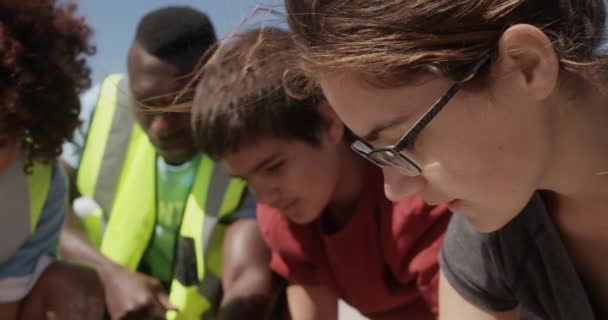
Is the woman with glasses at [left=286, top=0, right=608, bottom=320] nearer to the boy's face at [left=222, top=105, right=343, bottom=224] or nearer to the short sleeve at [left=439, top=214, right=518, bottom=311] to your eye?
the short sleeve at [left=439, top=214, right=518, bottom=311]

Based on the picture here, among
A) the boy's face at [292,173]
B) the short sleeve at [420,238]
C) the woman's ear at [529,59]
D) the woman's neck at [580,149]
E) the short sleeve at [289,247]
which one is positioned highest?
the woman's ear at [529,59]

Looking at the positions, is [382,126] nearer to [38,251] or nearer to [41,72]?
[41,72]

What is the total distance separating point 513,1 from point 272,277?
1220mm

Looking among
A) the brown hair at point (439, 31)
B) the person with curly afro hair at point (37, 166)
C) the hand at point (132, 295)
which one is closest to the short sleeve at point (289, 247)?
the hand at point (132, 295)

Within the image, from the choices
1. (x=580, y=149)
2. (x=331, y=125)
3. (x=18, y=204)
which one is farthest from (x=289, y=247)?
(x=580, y=149)

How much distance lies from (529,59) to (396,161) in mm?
220

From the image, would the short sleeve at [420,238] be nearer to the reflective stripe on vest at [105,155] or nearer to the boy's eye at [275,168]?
the boy's eye at [275,168]

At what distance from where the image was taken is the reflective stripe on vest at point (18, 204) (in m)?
1.91

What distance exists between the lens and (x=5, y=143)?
6.09ft

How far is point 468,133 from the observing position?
973 millimetres

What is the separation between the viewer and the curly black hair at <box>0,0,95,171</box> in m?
1.83

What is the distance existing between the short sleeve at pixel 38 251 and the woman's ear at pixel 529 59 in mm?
1434

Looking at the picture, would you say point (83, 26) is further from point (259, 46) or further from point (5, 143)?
point (259, 46)

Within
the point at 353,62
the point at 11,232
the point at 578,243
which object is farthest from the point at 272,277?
the point at 353,62
